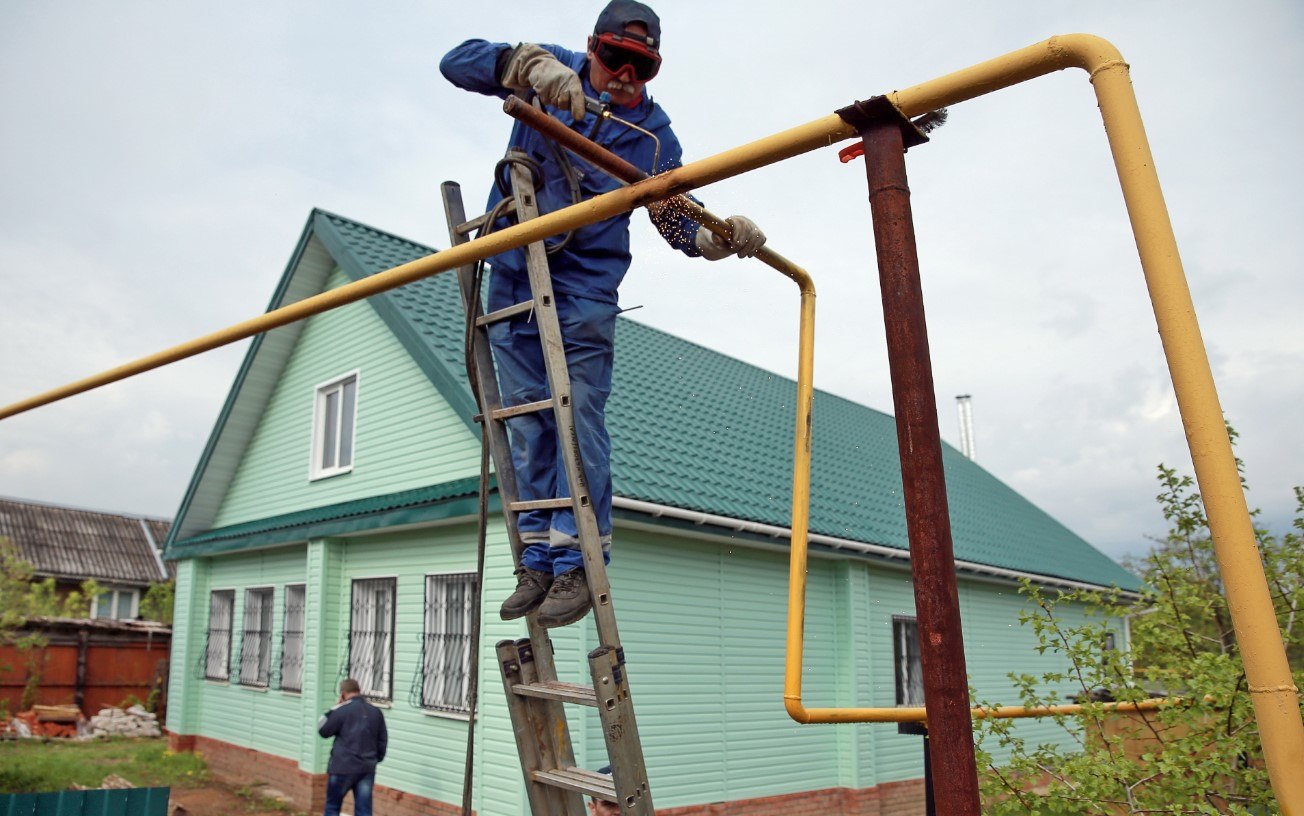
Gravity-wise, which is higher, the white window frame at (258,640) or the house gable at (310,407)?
the house gable at (310,407)

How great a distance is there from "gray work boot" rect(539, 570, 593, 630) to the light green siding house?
5768 millimetres

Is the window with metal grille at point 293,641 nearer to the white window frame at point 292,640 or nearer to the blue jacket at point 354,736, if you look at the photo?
the white window frame at point 292,640

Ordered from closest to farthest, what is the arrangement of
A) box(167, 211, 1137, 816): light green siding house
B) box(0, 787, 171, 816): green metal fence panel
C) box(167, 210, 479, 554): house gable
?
box(0, 787, 171, 816): green metal fence panel → box(167, 211, 1137, 816): light green siding house → box(167, 210, 479, 554): house gable

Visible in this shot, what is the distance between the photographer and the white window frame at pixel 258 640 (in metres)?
14.2

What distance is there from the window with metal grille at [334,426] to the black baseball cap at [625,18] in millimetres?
10063

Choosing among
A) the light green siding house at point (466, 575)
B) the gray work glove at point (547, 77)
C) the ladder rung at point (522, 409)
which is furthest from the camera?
the light green siding house at point (466, 575)

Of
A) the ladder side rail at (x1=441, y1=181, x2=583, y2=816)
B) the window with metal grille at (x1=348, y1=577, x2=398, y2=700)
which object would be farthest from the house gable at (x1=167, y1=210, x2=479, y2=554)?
the ladder side rail at (x1=441, y1=181, x2=583, y2=816)

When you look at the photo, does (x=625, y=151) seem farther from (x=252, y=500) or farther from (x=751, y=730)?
(x=252, y=500)

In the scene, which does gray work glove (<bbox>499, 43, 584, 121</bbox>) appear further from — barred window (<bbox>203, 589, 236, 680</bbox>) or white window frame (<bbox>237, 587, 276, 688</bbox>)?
barred window (<bbox>203, 589, 236, 680</bbox>)

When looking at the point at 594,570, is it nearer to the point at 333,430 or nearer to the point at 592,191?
the point at 592,191

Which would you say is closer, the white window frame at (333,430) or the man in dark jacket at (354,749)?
the man in dark jacket at (354,749)

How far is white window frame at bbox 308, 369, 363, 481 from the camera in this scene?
1260cm

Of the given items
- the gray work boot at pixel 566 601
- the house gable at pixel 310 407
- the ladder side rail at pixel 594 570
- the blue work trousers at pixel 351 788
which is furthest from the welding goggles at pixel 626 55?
the blue work trousers at pixel 351 788

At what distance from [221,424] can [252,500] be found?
1.22m
